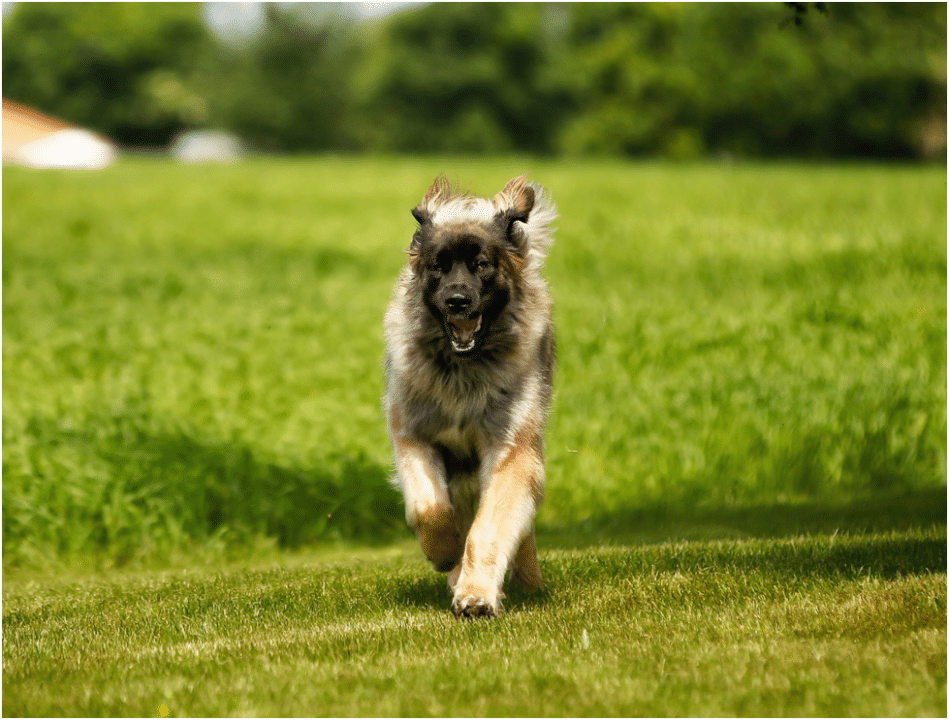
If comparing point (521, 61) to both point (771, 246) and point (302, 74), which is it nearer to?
point (302, 74)

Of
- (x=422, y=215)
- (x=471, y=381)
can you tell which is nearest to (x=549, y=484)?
(x=471, y=381)

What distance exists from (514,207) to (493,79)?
7973 cm

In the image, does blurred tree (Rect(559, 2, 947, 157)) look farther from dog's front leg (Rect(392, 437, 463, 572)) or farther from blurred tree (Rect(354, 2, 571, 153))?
dog's front leg (Rect(392, 437, 463, 572))

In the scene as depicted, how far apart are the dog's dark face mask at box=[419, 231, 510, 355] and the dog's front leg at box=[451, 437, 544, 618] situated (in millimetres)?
625

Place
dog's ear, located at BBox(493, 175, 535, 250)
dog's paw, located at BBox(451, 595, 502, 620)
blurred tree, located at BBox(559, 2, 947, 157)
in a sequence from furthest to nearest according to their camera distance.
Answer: blurred tree, located at BBox(559, 2, 947, 157) → dog's ear, located at BBox(493, 175, 535, 250) → dog's paw, located at BBox(451, 595, 502, 620)

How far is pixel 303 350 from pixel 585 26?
2765 inches

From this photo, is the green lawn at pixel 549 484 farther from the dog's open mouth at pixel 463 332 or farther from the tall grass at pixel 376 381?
the dog's open mouth at pixel 463 332

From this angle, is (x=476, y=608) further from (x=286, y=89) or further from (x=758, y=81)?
(x=286, y=89)

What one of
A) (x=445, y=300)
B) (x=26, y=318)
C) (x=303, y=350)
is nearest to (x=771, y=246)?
(x=303, y=350)

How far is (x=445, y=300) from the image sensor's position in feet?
18.0

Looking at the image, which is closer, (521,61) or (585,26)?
(585,26)

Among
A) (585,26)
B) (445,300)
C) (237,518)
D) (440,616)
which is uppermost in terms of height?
(585,26)

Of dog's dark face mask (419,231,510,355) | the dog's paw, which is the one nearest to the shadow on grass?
the dog's paw

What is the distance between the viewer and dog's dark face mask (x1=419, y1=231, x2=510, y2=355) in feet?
18.1
